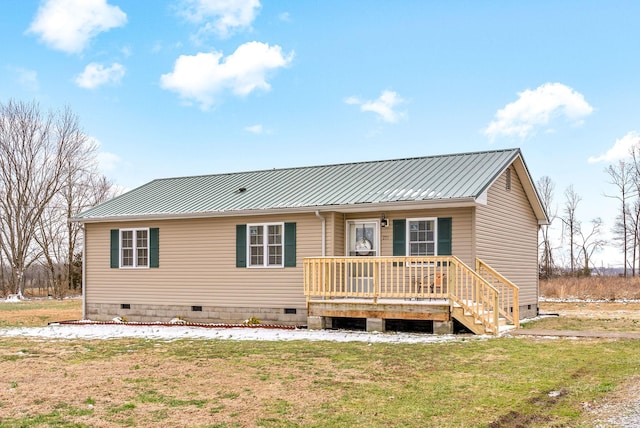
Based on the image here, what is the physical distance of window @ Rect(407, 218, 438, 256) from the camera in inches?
592

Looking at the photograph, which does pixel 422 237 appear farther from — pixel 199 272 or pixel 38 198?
pixel 38 198

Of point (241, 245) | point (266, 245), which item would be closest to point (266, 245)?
point (266, 245)

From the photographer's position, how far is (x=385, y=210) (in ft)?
50.5

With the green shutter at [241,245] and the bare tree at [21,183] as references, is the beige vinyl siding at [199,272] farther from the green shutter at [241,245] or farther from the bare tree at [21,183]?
the bare tree at [21,183]

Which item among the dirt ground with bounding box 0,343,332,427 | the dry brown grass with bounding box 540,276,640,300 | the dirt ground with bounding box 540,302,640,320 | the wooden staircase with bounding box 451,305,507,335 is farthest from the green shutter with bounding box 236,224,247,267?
the dry brown grass with bounding box 540,276,640,300

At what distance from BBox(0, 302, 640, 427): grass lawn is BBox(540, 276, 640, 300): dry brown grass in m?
16.6

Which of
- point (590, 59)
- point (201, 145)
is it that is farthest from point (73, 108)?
point (590, 59)

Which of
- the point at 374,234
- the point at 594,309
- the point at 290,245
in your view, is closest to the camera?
the point at 374,234

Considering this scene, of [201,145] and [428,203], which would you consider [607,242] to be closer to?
[201,145]

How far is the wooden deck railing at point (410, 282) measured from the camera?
43.9ft

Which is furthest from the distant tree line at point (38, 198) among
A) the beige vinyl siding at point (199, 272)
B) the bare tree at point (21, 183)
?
the beige vinyl siding at point (199, 272)

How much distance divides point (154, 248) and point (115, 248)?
1.38m

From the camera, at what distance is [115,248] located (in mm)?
18688

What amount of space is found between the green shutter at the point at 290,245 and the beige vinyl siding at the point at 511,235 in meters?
4.45
